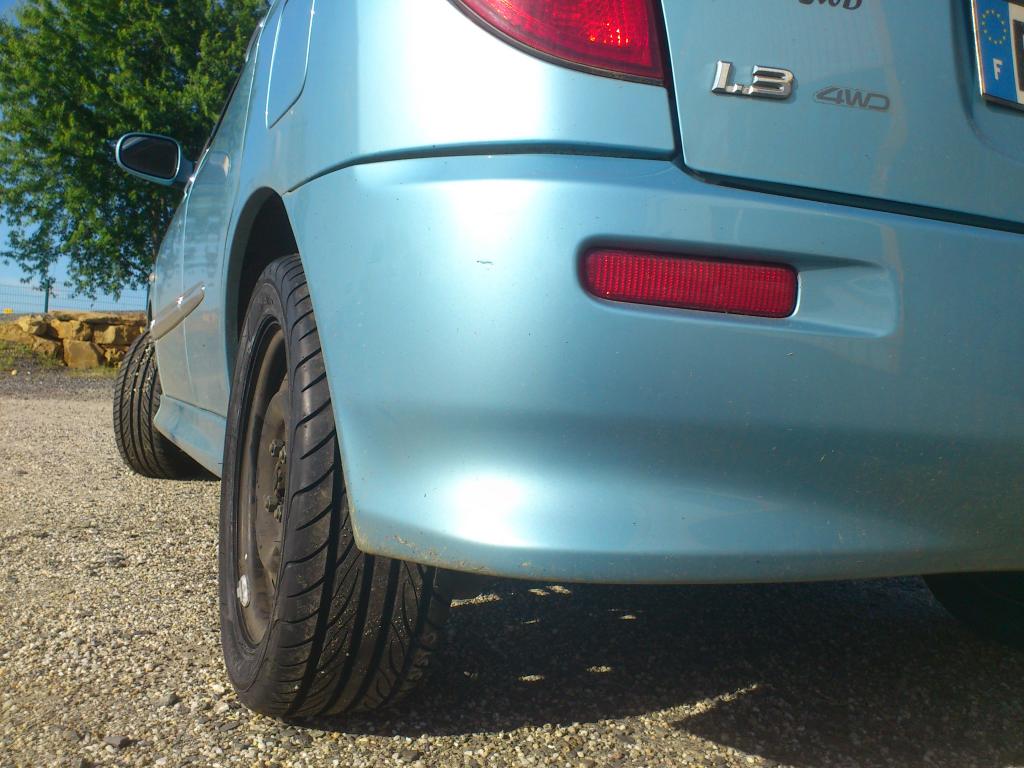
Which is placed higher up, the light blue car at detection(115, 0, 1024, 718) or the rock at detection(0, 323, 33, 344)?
the light blue car at detection(115, 0, 1024, 718)

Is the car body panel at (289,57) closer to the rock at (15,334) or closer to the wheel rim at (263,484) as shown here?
the wheel rim at (263,484)

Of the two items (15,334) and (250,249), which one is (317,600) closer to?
(250,249)

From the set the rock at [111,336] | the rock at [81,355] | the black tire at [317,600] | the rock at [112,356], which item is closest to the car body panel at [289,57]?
the black tire at [317,600]

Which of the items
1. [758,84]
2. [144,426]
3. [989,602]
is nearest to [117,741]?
[758,84]

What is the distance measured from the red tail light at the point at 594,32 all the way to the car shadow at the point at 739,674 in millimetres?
1114

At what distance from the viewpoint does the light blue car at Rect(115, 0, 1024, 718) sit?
1188 millimetres

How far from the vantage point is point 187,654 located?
1.98 metres

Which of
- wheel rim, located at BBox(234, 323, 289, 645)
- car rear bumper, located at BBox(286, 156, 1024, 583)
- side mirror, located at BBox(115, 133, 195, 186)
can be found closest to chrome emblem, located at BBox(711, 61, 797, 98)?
car rear bumper, located at BBox(286, 156, 1024, 583)

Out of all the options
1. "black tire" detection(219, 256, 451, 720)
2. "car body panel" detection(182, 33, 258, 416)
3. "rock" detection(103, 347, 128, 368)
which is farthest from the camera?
"rock" detection(103, 347, 128, 368)

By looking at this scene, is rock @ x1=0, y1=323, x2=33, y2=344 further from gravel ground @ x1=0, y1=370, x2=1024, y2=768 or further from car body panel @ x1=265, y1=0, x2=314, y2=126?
car body panel @ x1=265, y1=0, x2=314, y2=126

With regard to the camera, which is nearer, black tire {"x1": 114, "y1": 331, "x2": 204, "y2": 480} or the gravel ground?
the gravel ground

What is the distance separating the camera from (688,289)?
3.91 ft

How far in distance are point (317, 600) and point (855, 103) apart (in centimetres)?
105

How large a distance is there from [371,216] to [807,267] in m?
0.60
